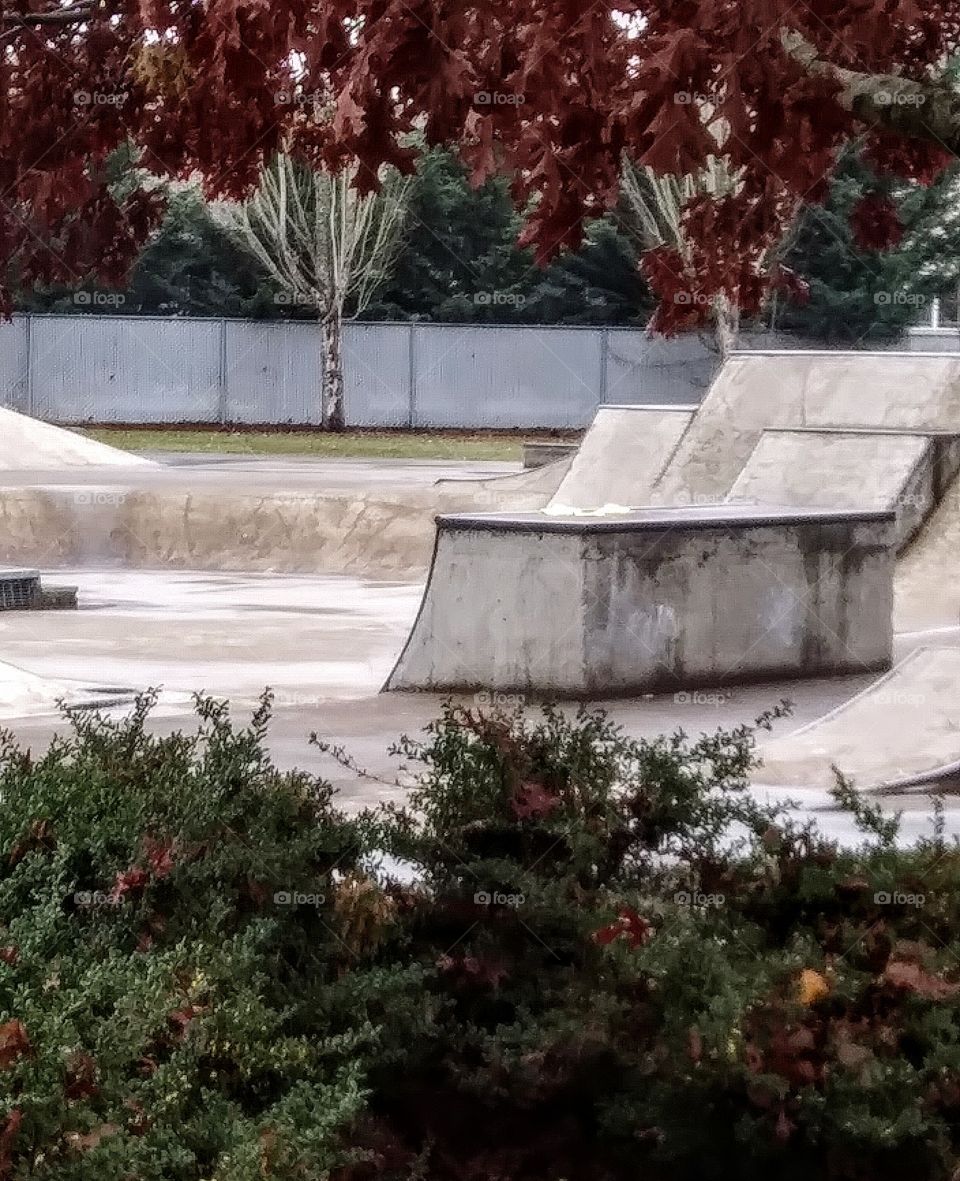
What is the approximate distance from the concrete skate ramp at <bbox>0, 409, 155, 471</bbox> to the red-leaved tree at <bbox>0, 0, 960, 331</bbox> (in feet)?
77.1

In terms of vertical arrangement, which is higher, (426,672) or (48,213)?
(48,213)

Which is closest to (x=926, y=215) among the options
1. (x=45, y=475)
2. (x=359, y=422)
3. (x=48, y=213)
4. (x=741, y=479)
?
(x=359, y=422)

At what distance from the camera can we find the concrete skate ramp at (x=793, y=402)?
1864 centimetres

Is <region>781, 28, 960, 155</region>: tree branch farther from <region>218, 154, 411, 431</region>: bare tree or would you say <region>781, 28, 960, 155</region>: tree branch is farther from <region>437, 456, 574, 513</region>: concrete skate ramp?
<region>218, 154, 411, 431</region>: bare tree

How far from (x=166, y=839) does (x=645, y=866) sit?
4.04 ft

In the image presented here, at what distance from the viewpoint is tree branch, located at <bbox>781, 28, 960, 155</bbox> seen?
4.50m

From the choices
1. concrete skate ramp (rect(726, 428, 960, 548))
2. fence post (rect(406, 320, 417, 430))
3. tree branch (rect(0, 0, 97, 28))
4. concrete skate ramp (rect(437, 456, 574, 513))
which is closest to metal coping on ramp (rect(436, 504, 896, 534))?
concrete skate ramp (rect(726, 428, 960, 548))

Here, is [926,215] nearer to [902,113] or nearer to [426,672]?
[426,672]

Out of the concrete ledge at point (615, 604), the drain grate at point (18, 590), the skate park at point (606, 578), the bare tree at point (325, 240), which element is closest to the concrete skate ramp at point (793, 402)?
the skate park at point (606, 578)

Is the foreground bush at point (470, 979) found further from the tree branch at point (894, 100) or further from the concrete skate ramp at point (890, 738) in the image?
the concrete skate ramp at point (890, 738)

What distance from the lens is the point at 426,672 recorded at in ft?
39.4

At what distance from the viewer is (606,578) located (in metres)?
11.7

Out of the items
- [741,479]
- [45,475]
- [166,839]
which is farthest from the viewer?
[45,475]

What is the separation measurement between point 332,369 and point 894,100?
40.6 m
